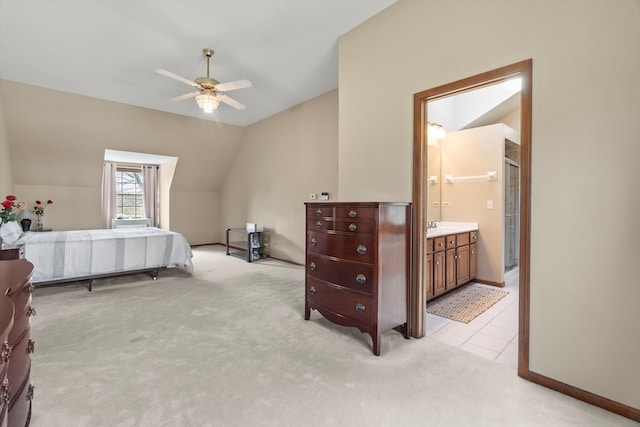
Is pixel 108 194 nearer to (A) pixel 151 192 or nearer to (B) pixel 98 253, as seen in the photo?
(A) pixel 151 192

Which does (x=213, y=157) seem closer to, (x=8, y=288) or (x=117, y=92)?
(x=117, y=92)

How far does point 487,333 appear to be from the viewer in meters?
2.72

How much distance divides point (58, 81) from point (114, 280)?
3.09 m

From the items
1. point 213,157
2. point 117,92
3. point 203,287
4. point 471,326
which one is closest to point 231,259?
point 203,287

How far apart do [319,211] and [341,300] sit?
32.8 inches

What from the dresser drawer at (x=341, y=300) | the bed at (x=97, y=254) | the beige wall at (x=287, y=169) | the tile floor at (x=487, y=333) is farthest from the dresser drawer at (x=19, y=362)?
the beige wall at (x=287, y=169)

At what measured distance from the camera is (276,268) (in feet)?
17.7

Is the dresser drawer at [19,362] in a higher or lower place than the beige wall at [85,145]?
lower

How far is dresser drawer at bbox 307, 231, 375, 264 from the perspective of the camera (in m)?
2.36

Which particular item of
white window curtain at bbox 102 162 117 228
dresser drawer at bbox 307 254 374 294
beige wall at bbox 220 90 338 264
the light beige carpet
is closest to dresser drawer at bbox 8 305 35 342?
the light beige carpet

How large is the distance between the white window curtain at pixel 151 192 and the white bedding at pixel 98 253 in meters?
3.78

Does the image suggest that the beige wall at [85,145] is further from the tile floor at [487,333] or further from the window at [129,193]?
the tile floor at [487,333]

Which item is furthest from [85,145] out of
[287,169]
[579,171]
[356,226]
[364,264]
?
[579,171]

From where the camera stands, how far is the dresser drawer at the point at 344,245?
7.75 ft
